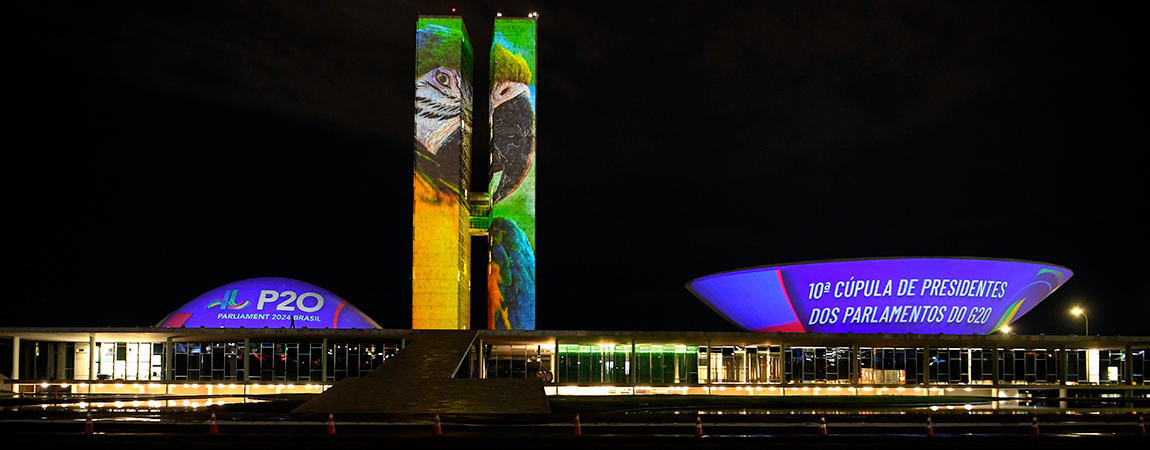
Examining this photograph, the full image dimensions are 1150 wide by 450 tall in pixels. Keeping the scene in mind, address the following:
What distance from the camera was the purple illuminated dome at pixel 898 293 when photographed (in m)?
51.1

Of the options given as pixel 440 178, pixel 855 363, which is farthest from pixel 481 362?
pixel 855 363

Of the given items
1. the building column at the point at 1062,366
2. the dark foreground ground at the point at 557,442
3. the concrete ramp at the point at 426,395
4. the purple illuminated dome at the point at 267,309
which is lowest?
the building column at the point at 1062,366

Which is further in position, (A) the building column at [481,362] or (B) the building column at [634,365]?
(A) the building column at [481,362]

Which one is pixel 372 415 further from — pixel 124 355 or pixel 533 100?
pixel 533 100

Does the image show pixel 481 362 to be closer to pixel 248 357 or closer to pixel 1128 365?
pixel 248 357

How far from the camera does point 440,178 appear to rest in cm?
6662

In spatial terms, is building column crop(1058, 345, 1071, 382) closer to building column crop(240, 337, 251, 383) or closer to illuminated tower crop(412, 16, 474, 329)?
illuminated tower crop(412, 16, 474, 329)

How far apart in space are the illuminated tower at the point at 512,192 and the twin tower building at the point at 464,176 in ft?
0.21

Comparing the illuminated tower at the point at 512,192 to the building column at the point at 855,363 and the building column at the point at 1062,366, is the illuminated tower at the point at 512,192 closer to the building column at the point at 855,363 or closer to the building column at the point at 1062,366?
the building column at the point at 855,363

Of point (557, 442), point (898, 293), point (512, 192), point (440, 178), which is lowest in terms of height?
point (557, 442)

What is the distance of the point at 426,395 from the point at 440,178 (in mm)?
36239

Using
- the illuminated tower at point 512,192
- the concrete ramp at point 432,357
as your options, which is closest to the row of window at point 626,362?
the concrete ramp at point 432,357

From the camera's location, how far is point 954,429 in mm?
24250

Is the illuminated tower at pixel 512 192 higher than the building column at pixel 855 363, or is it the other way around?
the illuminated tower at pixel 512 192
